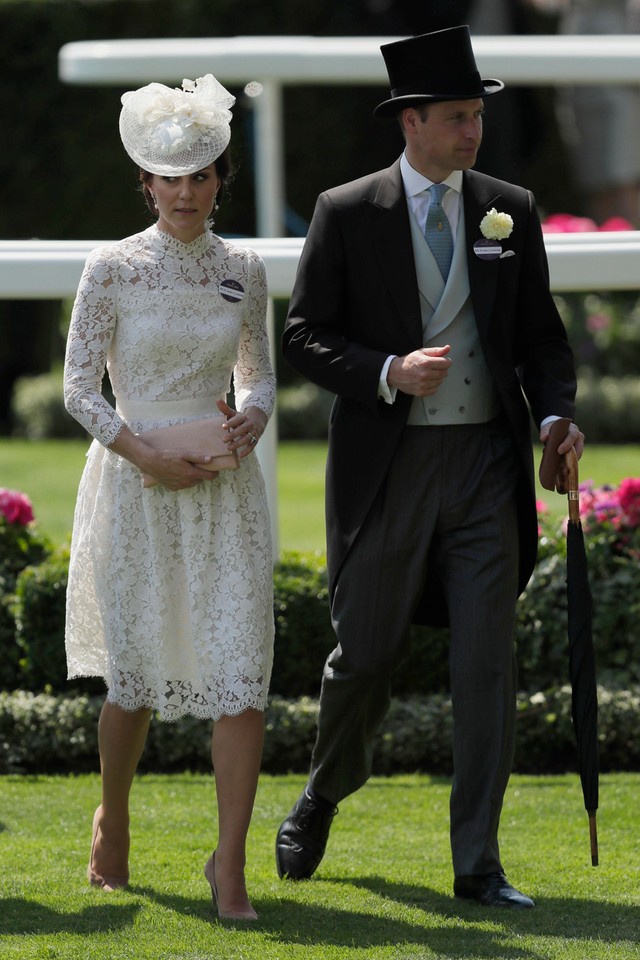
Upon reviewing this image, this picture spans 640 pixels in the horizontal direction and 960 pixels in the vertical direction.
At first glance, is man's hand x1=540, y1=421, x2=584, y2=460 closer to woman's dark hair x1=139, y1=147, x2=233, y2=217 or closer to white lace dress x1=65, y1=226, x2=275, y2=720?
white lace dress x1=65, y1=226, x2=275, y2=720

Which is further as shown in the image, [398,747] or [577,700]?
[398,747]

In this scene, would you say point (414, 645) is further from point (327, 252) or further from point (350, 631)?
point (327, 252)

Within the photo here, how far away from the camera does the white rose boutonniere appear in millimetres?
3984

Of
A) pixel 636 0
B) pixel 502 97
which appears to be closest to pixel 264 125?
pixel 502 97

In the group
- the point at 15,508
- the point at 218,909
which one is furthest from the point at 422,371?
the point at 15,508

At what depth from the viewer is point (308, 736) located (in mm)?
5324

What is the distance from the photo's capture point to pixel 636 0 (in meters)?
18.9

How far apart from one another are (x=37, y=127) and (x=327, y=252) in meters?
12.5

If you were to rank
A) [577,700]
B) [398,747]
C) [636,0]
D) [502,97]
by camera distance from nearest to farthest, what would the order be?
[577,700], [398,747], [502,97], [636,0]

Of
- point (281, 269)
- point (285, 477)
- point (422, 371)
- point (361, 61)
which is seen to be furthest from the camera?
point (285, 477)

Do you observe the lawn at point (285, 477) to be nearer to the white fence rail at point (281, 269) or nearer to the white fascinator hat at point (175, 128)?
the white fence rail at point (281, 269)

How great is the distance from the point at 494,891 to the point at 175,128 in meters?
1.87

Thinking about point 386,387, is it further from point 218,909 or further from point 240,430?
point 218,909

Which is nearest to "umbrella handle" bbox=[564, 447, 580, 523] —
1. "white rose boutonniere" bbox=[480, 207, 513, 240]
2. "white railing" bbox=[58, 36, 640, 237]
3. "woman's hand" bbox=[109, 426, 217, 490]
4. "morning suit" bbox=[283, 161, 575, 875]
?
"morning suit" bbox=[283, 161, 575, 875]
